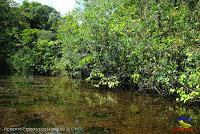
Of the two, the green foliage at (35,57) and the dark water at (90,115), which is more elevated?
the green foliage at (35,57)

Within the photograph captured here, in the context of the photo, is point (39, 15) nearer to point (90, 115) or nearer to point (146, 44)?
point (146, 44)

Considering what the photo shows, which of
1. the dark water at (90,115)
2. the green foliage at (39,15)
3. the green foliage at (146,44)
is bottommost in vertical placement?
the dark water at (90,115)

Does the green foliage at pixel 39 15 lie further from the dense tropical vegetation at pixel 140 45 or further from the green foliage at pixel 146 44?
the green foliage at pixel 146 44

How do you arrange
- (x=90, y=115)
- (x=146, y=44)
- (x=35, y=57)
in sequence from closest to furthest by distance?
1. (x=90, y=115)
2. (x=146, y=44)
3. (x=35, y=57)

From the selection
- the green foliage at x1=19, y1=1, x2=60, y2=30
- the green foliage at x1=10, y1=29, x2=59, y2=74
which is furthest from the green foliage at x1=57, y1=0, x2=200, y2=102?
the green foliage at x1=19, y1=1, x2=60, y2=30

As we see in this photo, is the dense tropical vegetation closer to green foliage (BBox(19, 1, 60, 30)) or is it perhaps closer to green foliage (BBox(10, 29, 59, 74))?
green foliage (BBox(10, 29, 59, 74))

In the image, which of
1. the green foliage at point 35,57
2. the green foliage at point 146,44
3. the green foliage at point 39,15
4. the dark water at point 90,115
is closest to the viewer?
the dark water at point 90,115

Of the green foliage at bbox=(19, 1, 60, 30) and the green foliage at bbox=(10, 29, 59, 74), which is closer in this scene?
the green foliage at bbox=(10, 29, 59, 74)

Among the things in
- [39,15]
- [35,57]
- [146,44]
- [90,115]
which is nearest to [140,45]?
[146,44]

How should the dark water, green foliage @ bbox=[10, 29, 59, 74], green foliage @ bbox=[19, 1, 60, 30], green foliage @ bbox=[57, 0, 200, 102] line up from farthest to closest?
green foliage @ bbox=[19, 1, 60, 30] → green foliage @ bbox=[10, 29, 59, 74] → green foliage @ bbox=[57, 0, 200, 102] → the dark water

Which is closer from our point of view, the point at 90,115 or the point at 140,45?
the point at 90,115

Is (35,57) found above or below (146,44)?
above

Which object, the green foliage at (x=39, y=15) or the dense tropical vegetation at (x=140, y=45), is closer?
the dense tropical vegetation at (x=140, y=45)

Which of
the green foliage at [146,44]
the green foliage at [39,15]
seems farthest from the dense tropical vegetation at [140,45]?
the green foliage at [39,15]
